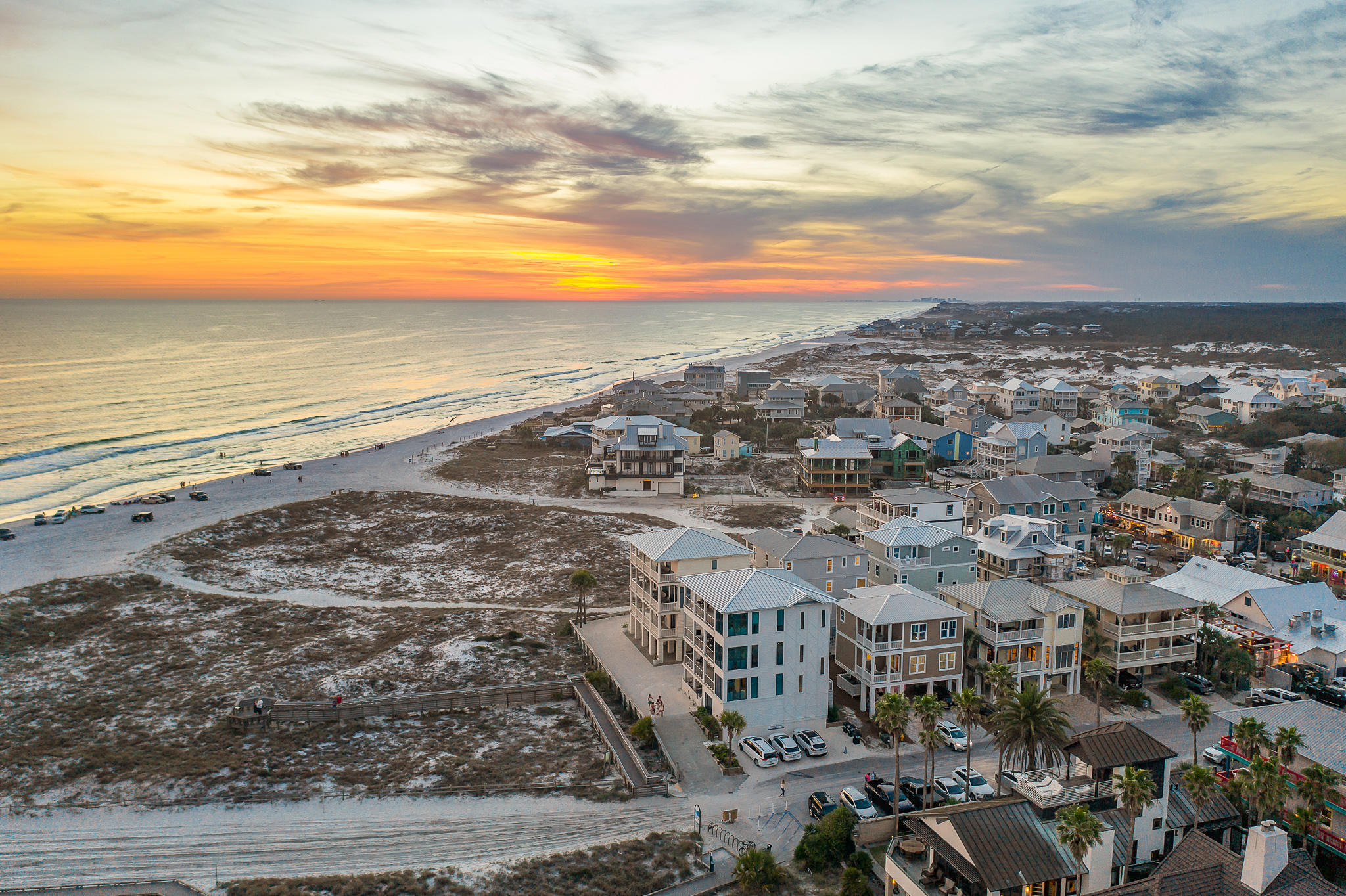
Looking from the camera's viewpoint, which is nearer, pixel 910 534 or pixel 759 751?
pixel 759 751

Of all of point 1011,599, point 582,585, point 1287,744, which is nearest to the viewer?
point 1287,744

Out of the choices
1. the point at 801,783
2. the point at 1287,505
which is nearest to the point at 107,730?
the point at 801,783

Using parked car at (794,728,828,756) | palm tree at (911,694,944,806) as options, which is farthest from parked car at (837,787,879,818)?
parked car at (794,728,828,756)

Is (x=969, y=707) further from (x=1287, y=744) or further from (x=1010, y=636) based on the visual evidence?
(x=1010, y=636)

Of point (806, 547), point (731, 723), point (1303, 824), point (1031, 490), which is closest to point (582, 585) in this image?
point (806, 547)

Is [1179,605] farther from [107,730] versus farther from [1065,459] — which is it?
[107,730]

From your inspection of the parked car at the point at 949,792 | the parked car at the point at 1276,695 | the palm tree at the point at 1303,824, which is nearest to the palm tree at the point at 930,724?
the parked car at the point at 949,792
